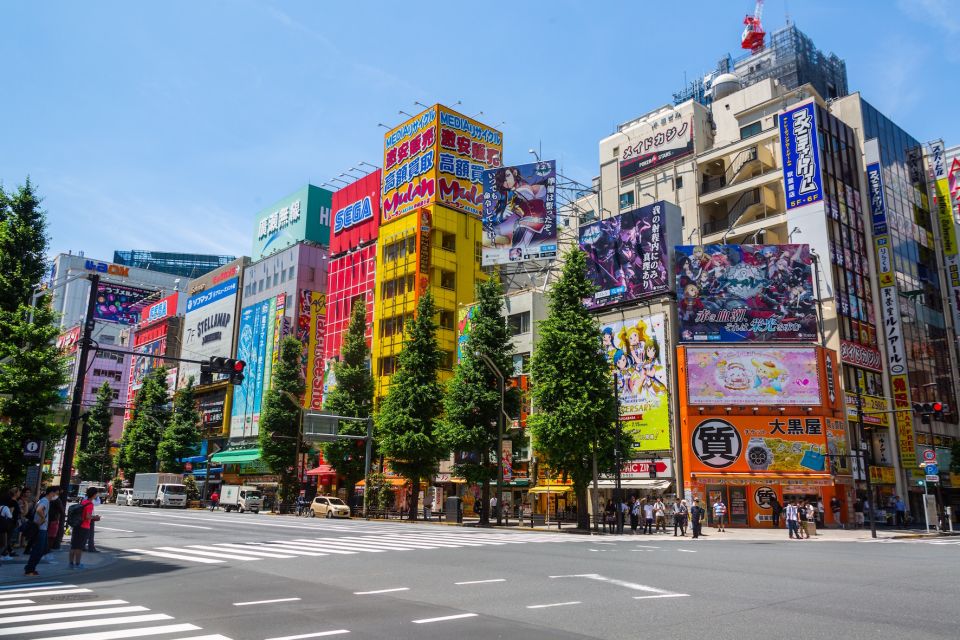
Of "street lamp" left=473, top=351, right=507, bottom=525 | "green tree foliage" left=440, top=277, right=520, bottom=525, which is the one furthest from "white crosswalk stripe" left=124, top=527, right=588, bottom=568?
"green tree foliage" left=440, top=277, right=520, bottom=525

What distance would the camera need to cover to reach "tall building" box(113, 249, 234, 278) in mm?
162875

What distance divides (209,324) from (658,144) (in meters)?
58.7

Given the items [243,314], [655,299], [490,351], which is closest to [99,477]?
[243,314]

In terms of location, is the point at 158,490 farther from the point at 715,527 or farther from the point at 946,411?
the point at 946,411

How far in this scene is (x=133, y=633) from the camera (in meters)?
8.18

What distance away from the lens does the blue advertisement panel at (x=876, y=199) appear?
50.9 metres

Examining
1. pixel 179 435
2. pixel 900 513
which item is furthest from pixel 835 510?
pixel 179 435

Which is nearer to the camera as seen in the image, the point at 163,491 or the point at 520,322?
the point at 520,322

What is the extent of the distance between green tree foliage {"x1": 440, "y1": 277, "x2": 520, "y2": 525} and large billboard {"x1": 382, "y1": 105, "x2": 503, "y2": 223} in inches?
916

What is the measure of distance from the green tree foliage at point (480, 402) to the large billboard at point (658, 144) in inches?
1062

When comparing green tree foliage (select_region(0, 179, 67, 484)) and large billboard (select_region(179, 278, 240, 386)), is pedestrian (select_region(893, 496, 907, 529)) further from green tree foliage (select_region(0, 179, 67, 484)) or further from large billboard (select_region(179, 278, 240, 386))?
large billboard (select_region(179, 278, 240, 386))

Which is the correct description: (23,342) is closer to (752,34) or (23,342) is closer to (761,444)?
(761,444)

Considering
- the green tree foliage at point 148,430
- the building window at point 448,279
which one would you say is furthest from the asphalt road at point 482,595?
the green tree foliage at point 148,430

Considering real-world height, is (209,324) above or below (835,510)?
above
